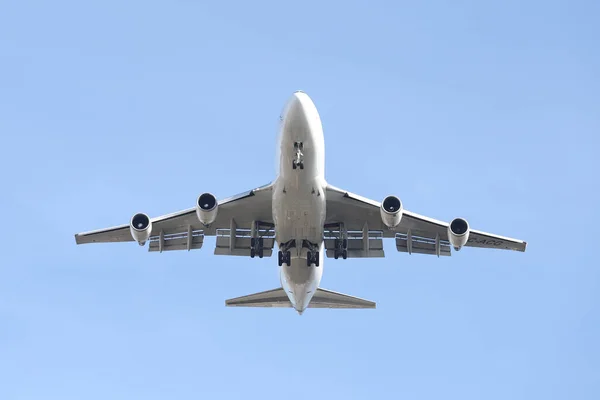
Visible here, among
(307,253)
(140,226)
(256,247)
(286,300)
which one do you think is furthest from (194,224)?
(307,253)

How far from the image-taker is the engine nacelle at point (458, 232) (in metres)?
34.9

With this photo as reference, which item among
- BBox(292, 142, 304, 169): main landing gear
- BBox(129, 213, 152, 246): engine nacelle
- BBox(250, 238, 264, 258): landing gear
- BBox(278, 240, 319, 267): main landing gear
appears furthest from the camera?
BBox(250, 238, 264, 258): landing gear

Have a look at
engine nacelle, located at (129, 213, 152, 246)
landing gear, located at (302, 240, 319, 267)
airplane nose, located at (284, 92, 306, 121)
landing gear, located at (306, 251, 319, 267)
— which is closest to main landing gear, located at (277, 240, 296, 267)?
landing gear, located at (302, 240, 319, 267)

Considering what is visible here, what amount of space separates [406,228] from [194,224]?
26.0 ft

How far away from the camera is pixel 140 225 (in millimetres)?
34719

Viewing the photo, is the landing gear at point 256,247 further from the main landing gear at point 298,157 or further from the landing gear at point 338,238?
the main landing gear at point 298,157

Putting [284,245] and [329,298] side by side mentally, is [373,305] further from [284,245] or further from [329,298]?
[284,245]

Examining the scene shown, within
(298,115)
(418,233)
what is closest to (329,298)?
(418,233)

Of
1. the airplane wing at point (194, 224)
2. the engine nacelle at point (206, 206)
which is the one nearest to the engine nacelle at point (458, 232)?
the airplane wing at point (194, 224)

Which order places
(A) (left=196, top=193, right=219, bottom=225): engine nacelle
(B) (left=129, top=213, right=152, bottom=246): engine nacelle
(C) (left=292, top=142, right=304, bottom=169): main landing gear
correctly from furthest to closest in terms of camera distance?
(B) (left=129, top=213, right=152, bottom=246): engine nacelle, (A) (left=196, top=193, right=219, bottom=225): engine nacelle, (C) (left=292, top=142, right=304, bottom=169): main landing gear

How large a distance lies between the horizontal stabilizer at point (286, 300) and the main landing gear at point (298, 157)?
8321 millimetres

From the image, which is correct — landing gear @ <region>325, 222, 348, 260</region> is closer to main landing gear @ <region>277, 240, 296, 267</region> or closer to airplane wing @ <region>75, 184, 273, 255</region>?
airplane wing @ <region>75, 184, 273, 255</region>

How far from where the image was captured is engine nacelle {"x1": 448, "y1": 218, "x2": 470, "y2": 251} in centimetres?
3494

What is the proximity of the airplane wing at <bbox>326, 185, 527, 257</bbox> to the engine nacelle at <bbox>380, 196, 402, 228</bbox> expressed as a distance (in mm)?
1679
